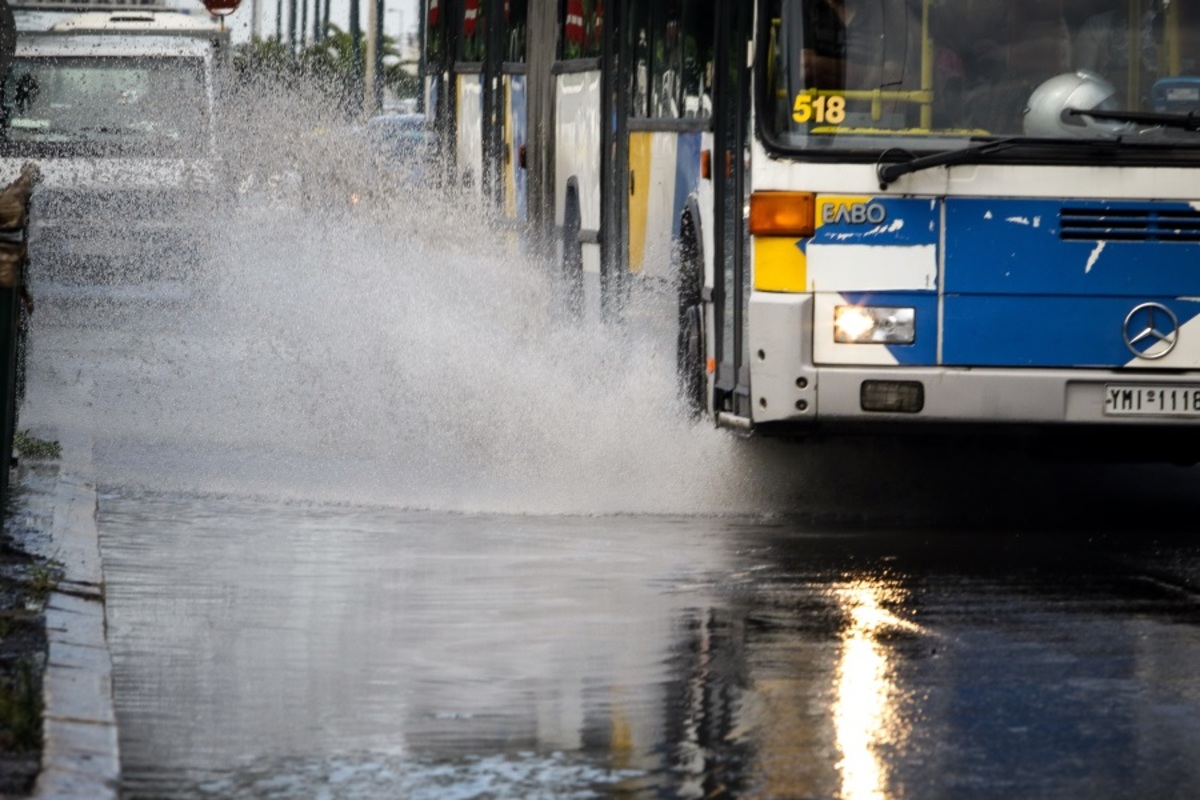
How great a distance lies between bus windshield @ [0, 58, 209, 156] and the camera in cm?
2770

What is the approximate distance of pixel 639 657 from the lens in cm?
792

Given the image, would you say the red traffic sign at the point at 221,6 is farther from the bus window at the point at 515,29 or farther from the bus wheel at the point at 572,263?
the bus wheel at the point at 572,263

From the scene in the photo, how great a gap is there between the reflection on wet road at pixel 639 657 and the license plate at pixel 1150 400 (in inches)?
20.5

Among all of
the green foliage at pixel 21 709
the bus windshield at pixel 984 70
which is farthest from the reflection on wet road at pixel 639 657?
the bus windshield at pixel 984 70

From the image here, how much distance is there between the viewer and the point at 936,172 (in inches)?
404

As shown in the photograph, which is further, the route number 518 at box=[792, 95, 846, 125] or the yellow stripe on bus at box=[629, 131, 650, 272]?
the yellow stripe on bus at box=[629, 131, 650, 272]

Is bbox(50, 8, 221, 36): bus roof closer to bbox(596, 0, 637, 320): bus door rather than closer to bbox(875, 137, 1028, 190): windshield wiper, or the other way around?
bbox(596, 0, 637, 320): bus door

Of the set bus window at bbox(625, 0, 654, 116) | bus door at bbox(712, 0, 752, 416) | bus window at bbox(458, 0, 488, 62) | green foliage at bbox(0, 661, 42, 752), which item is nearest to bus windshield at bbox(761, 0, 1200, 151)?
bus door at bbox(712, 0, 752, 416)

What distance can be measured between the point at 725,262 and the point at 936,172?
1477mm

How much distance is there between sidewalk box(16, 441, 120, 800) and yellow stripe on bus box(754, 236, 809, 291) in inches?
104

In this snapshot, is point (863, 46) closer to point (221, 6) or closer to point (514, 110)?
point (514, 110)

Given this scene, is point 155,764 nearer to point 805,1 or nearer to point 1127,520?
point 805,1

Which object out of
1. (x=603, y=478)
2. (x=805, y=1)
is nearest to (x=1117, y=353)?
(x=805, y=1)

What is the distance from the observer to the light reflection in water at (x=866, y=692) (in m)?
6.39
